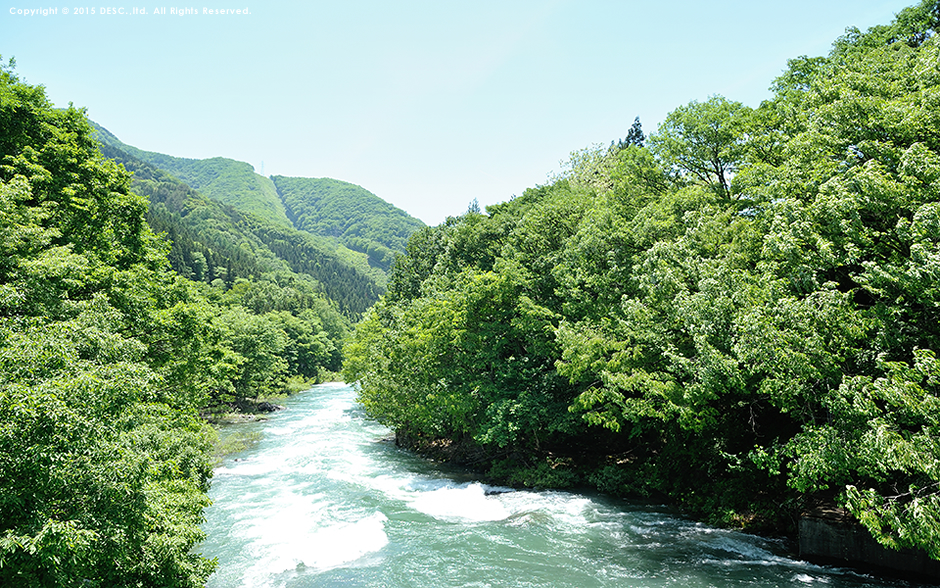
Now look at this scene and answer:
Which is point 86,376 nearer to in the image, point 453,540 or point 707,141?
point 453,540

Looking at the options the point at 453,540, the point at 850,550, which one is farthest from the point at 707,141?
the point at 453,540

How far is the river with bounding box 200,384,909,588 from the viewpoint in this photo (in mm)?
15781

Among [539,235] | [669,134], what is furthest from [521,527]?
[669,134]

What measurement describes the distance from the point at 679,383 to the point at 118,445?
1719cm

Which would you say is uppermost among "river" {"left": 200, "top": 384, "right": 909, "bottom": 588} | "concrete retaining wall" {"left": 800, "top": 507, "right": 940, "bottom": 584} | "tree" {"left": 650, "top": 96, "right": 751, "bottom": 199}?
"tree" {"left": 650, "top": 96, "right": 751, "bottom": 199}

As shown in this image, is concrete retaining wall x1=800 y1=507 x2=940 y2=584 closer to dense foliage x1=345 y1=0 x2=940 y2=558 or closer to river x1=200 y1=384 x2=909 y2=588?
river x1=200 y1=384 x2=909 y2=588

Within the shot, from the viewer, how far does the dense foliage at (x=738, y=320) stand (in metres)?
12.2

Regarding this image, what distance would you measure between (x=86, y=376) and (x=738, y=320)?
15.4 metres

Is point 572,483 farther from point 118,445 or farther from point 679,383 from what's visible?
point 118,445

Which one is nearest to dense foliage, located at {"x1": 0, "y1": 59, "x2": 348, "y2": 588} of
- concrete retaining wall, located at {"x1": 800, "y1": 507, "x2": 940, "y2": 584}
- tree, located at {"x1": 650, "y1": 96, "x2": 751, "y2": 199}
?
concrete retaining wall, located at {"x1": 800, "y1": 507, "x2": 940, "y2": 584}

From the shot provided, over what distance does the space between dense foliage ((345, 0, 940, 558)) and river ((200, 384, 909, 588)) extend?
7.75 feet

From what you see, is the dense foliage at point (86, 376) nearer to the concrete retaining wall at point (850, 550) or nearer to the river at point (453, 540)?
the river at point (453, 540)

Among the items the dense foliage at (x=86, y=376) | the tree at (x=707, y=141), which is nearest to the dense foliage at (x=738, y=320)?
the tree at (x=707, y=141)

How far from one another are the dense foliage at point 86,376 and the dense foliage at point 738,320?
1395cm
